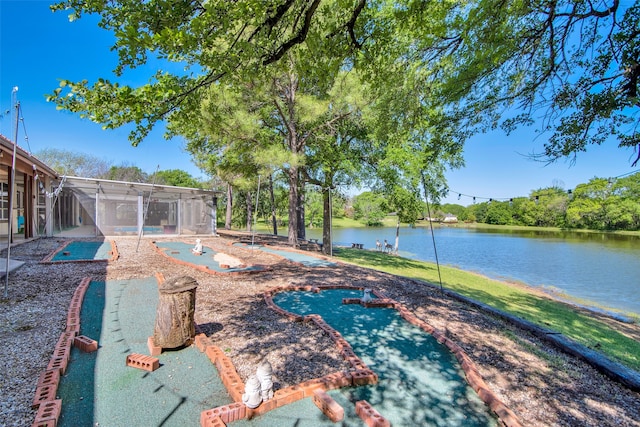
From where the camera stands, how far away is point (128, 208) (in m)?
15.9

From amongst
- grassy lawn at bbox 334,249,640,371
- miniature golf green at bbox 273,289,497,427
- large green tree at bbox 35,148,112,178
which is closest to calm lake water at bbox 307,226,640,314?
grassy lawn at bbox 334,249,640,371

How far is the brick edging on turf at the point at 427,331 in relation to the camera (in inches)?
103

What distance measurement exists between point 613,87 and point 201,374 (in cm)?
633

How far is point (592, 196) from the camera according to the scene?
1437 inches

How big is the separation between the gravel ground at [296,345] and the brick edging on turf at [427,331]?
132 millimetres

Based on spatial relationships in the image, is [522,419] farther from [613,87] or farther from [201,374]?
[613,87]

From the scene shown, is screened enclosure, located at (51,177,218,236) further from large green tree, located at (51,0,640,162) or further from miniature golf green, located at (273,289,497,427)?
miniature golf green, located at (273,289,497,427)

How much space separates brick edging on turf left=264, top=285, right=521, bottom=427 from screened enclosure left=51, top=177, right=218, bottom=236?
11119 mm

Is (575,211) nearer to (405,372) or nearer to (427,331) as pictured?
(427,331)

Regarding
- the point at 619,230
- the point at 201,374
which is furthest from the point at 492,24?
the point at 619,230

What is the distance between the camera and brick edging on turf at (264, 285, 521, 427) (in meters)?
2.61

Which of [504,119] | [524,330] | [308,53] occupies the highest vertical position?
[308,53]

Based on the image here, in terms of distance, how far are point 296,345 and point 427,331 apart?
6.26 ft

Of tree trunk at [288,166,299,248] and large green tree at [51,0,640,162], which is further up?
large green tree at [51,0,640,162]
